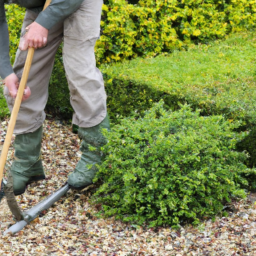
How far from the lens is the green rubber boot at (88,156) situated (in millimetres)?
3355

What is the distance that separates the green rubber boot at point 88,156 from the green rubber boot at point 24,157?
12.6 inches

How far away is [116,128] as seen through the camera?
3.45 m

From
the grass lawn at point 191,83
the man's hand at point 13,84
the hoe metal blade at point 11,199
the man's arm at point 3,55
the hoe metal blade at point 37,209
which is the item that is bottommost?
the hoe metal blade at point 37,209

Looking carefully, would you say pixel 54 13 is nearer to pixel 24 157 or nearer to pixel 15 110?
pixel 15 110

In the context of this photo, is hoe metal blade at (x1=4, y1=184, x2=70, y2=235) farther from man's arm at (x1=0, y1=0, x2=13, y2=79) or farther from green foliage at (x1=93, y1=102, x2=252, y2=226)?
man's arm at (x1=0, y1=0, x2=13, y2=79)

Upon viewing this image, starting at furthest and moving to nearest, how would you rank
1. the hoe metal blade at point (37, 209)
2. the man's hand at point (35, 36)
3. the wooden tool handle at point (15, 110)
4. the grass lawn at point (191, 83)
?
the grass lawn at point (191, 83) < the hoe metal blade at point (37, 209) < the man's hand at point (35, 36) < the wooden tool handle at point (15, 110)

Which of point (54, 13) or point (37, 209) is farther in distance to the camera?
point (37, 209)

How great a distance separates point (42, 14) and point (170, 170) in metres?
1.34

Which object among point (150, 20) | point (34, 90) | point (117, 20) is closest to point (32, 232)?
point (34, 90)

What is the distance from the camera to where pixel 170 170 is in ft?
10.3

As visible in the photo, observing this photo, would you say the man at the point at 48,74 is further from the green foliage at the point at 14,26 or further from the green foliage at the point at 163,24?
the green foliage at the point at 14,26

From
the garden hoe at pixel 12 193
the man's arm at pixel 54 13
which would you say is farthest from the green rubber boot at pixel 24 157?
the man's arm at pixel 54 13

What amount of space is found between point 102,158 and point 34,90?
0.72 metres

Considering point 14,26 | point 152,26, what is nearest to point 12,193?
point 14,26
